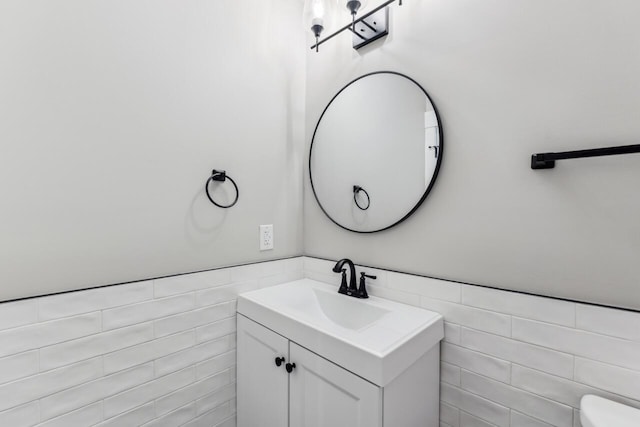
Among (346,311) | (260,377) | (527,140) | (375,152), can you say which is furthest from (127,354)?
(527,140)

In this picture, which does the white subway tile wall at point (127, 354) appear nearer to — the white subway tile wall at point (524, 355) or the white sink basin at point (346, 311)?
the white sink basin at point (346, 311)

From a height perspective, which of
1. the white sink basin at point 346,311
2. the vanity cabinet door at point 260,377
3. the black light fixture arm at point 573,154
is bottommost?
the vanity cabinet door at point 260,377

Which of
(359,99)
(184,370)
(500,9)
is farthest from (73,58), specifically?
(500,9)

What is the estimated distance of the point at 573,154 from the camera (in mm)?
810

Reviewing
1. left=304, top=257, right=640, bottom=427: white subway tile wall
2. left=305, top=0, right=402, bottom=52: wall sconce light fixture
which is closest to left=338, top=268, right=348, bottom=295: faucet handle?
left=304, top=257, right=640, bottom=427: white subway tile wall

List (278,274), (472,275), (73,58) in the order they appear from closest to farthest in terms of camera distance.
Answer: (73,58) < (472,275) < (278,274)

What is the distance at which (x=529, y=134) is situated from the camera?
922mm

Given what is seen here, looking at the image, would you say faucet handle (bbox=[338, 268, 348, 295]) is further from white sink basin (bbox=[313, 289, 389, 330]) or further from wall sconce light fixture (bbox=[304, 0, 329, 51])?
wall sconce light fixture (bbox=[304, 0, 329, 51])

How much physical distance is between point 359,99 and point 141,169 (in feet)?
3.30

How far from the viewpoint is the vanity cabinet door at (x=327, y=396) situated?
817mm

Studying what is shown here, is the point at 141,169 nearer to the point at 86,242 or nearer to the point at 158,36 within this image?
the point at 86,242

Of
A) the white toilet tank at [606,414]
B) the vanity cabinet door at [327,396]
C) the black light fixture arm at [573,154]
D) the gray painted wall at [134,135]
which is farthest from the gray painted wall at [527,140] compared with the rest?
the gray painted wall at [134,135]

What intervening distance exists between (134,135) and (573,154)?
1434 millimetres

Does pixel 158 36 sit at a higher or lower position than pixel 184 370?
higher
